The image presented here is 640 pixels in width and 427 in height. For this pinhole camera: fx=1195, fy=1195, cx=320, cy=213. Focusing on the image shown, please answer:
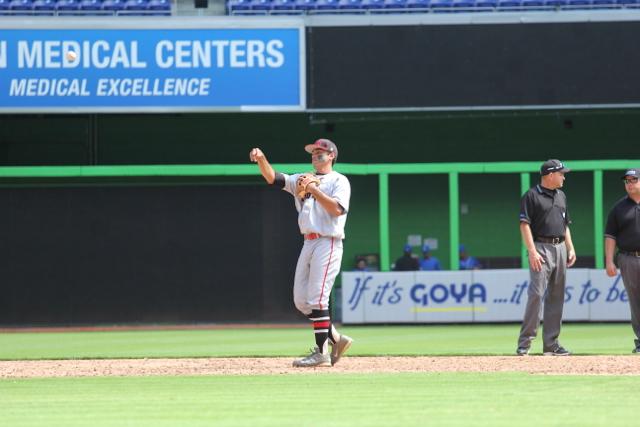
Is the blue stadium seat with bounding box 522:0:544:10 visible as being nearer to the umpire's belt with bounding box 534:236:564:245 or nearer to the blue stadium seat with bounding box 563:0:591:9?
the blue stadium seat with bounding box 563:0:591:9

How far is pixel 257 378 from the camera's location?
867 centimetres

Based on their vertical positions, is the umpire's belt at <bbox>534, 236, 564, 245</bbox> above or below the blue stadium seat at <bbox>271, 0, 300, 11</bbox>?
below

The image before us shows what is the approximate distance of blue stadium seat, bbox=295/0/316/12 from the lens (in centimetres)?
1977

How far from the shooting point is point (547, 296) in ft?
36.4

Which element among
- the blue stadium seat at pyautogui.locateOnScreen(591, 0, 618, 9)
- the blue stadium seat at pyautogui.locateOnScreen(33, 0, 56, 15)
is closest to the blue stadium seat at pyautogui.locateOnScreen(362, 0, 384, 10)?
the blue stadium seat at pyautogui.locateOnScreen(591, 0, 618, 9)

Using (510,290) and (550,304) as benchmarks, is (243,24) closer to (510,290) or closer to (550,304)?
(510,290)

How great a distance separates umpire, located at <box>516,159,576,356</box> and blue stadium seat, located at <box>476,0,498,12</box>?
9303 mm

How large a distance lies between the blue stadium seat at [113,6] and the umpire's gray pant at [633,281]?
1145 centimetres

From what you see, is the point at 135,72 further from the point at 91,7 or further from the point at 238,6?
the point at 238,6

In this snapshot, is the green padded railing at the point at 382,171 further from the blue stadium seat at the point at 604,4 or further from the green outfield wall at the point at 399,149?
the blue stadium seat at the point at 604,4

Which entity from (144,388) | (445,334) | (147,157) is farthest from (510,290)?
(144,388)

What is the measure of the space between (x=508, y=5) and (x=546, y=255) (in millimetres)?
9903

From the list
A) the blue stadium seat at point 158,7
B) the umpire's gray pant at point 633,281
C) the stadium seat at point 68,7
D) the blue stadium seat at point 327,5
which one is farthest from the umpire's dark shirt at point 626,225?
the stadium seat at point 68,7

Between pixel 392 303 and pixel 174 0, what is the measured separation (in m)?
6.64
